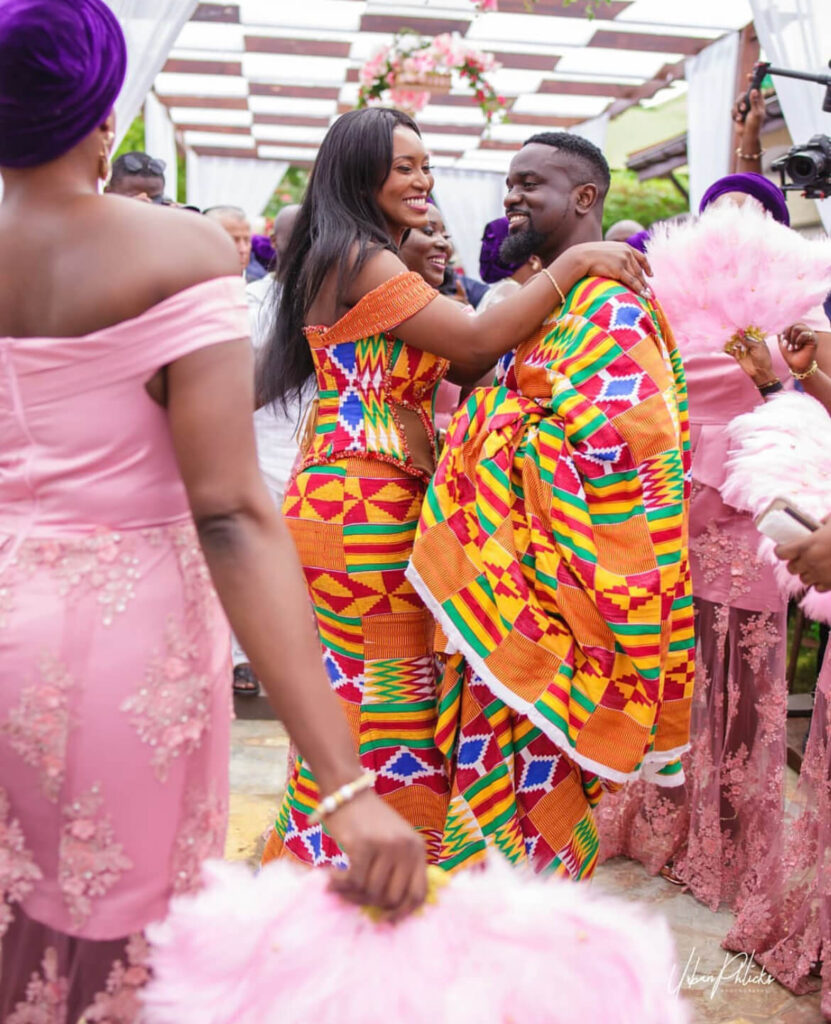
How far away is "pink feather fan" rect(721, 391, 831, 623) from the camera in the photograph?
7.30 ft

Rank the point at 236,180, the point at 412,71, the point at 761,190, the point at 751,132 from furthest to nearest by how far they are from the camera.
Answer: the point at 236,180, the point at 412,71, the point at 751,132, the point at 761,190

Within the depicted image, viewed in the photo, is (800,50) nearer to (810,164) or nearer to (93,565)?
(810,164)

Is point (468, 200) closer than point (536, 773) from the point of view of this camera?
No

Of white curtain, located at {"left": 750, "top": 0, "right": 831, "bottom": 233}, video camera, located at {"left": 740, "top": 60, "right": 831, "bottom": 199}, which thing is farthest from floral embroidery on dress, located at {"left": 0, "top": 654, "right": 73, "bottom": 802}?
white curtain, located at {"left": 750, "top": 0, "right": 831, "bottom": 233}

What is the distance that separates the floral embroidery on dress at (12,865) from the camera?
4.12 ft

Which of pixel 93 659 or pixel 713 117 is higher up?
pixel 713 117

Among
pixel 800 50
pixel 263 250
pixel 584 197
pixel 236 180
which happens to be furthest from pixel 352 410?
pixel 236 180

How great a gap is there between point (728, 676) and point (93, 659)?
243cm

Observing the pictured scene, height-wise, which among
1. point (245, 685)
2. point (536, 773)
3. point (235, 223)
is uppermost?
point (235, 223)

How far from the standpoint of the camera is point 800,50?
5.34m

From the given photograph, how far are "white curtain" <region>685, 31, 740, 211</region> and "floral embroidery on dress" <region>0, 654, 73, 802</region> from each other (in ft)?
28.5

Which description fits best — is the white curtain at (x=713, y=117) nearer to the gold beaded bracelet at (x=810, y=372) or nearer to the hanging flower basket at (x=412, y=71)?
the hanging flower basket at (x=412, y=71)

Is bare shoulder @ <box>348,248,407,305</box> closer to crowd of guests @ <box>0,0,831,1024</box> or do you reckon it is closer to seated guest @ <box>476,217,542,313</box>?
crowd of guests @ <box>0,0,831,1024</box>

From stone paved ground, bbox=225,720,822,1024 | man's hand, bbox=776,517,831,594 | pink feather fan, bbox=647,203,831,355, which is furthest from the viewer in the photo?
pink feather fan, bbox=647,203,831,355
